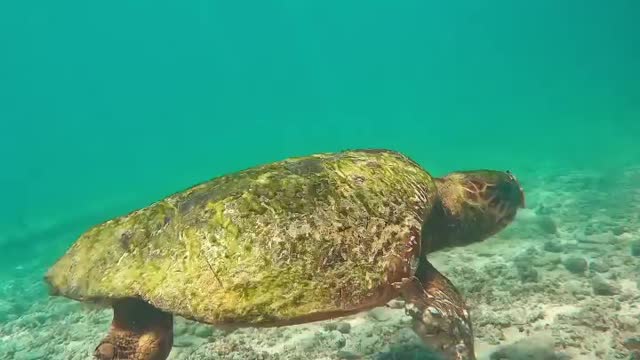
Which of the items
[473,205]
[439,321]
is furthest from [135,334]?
[473,205]

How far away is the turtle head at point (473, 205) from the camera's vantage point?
535cm

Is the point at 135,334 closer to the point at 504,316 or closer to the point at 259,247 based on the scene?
the point at 259,247

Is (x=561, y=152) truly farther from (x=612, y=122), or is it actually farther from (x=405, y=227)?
(x=405, y=227)

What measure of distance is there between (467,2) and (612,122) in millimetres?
139933

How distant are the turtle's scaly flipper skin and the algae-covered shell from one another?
35 centimetres

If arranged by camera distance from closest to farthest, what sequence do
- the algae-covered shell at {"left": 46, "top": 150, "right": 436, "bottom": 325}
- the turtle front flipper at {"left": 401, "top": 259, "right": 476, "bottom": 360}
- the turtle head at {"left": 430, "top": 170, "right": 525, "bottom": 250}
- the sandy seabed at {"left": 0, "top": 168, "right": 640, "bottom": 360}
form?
the algae-covered shell at {"left": 46, "top": 150, "right": 436, "bottom": 325} → the turtle front flipper at {"left": 401, "top": 259, "right": 476, "bottom": 360} → the turtle head at {"left": 430, "top": 170, "right": 525, "bottom": 250} → the sandy seabed at {"left": 0, "top": 168, "right": 640, "bottom": 360}

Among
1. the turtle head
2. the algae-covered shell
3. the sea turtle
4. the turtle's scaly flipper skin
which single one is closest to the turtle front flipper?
the sea turtle

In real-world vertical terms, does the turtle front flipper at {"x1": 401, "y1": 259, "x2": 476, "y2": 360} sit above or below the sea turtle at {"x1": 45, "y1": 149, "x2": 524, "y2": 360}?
below

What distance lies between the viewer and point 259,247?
3.81 m

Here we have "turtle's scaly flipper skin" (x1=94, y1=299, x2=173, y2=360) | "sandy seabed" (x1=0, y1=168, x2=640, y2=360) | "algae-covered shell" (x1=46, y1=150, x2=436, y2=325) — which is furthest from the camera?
"sandy seabed" (x1=0, y1=168, x2=640, y2=360)

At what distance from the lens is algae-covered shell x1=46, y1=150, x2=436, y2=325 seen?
11.8 ft

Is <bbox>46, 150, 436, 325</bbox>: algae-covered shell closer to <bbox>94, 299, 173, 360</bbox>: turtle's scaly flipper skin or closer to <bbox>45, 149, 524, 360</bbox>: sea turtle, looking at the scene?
<bbox>45, 149, 524, 360</bbox>: sea turtle

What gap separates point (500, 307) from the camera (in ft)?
23.5

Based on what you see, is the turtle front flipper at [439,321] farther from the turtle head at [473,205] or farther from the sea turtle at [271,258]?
the turtle head at [473,205]
